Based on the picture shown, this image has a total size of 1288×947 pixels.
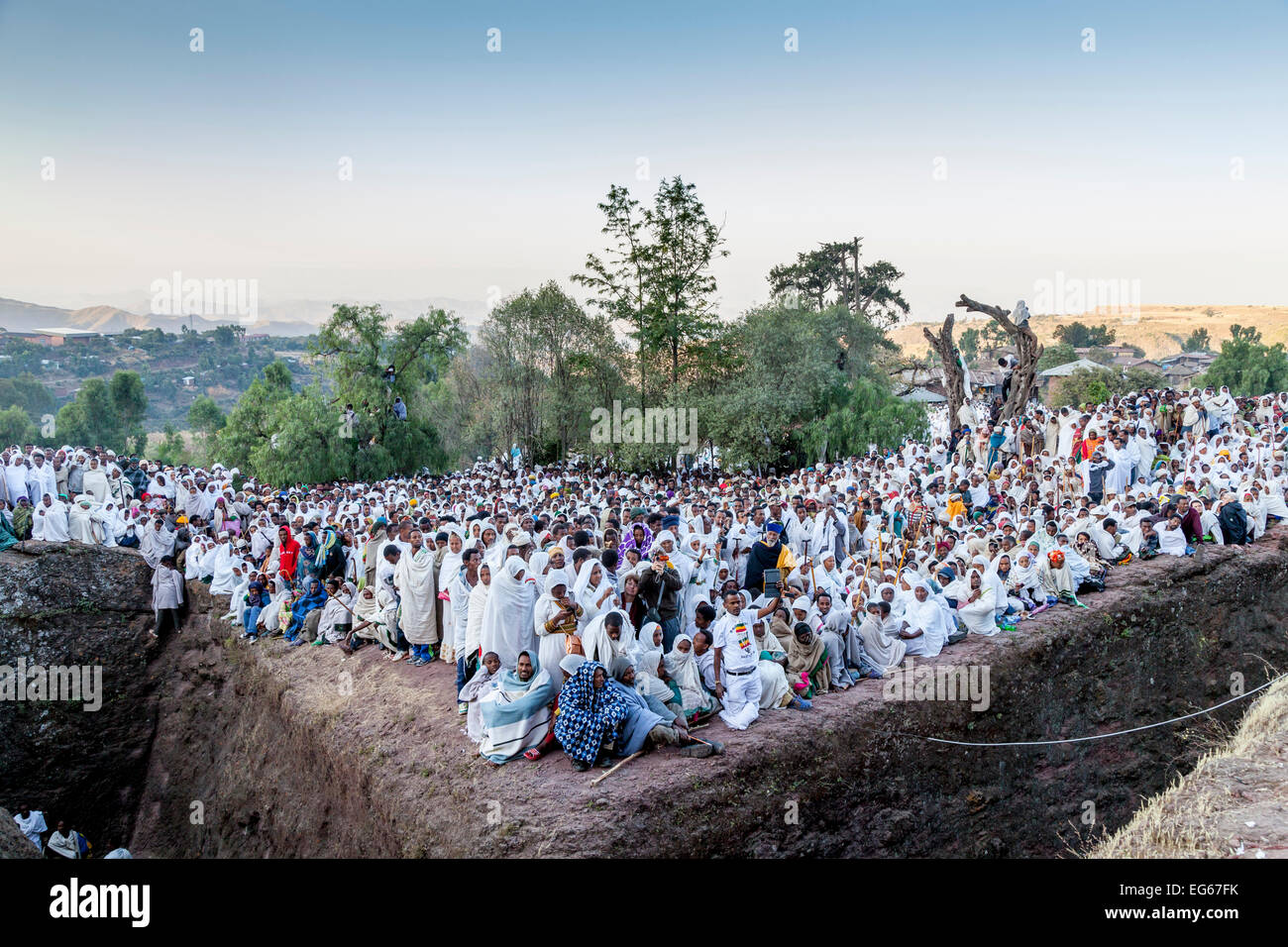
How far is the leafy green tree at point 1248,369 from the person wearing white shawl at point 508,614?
40208 mm

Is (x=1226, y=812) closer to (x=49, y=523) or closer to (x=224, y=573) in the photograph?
(x=224, y=573)

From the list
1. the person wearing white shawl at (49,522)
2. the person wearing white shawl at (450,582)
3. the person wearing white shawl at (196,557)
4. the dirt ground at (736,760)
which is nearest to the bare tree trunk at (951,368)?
the dirt ground at (736,760)

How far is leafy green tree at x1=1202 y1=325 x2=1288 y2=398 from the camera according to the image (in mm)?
37094

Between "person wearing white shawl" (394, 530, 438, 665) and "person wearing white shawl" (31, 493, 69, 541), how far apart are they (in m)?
7.53

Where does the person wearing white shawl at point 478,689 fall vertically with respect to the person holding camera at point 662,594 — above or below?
below

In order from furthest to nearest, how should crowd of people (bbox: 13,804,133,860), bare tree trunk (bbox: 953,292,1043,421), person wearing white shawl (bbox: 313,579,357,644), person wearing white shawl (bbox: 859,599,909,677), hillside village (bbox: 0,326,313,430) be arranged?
1. hillside village (bbox: 0,326,313,430)
2. bare tree trunk (bbox: 953,292,1043,421)
3. person wearing white shawl (bbox: 313,579,357,644)
4. crowd of people (bbox: 13,804,133,860)
5. person wearing white shawl (bbox: 859,599,909,677)

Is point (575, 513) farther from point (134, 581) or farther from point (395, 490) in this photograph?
point (134, 581)

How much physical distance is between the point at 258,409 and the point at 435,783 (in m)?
22.2

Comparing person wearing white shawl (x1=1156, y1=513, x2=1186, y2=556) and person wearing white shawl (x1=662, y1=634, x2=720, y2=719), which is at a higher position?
person wearing white shawl (x1=1156, y1=513, x2=1186, y2=556)

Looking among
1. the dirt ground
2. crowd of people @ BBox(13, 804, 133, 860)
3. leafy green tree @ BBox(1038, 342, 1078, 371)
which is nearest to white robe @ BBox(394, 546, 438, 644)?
the dirt ground

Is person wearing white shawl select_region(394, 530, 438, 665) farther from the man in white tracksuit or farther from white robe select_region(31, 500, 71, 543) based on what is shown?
white robe select_region(31, 500, 71, 543)

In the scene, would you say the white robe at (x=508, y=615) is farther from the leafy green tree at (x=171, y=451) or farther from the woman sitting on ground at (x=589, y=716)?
the leafy green tree at (x=171, y=451)

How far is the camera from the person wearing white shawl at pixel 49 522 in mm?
14062
